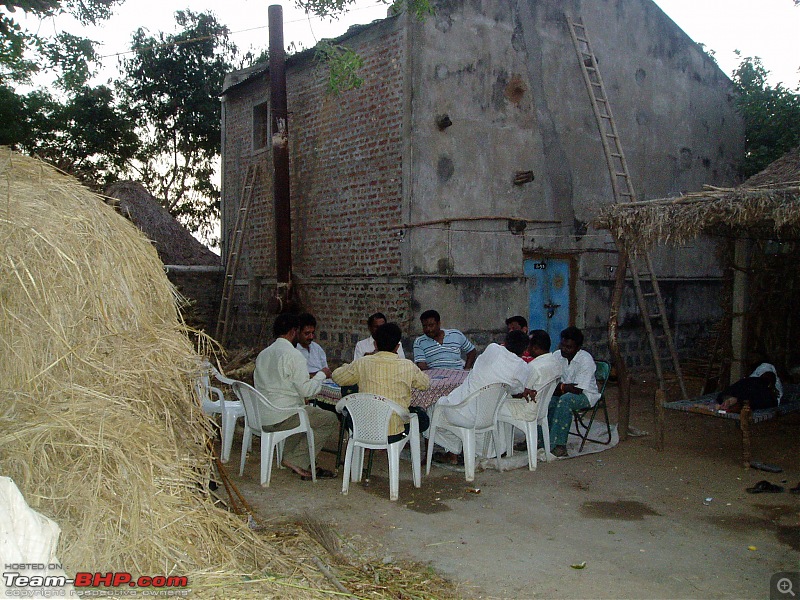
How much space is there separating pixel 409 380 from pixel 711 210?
3.58 meters

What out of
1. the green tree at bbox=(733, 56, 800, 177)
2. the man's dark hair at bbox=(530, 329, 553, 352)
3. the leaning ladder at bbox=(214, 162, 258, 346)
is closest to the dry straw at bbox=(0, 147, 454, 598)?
the man's dark hair at bbox=(530, 329, 553, 352)

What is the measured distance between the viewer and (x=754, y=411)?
24.3 ft

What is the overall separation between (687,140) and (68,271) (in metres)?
12.8

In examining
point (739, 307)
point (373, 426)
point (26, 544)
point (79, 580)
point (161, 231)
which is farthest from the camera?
point (161, 231)

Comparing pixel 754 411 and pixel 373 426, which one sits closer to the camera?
pixel 373 426

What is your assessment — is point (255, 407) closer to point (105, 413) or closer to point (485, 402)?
point (485, 402)

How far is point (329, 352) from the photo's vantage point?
36.6 ft

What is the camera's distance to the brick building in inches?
387

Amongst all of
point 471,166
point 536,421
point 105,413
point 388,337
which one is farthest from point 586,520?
point 471,166

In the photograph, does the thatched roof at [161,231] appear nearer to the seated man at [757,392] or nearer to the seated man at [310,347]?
the seated man at [310,347]

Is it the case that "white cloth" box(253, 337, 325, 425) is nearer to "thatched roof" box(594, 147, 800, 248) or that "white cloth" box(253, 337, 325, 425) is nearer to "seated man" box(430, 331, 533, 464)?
"seated man" box(430, 331, 533, 464)

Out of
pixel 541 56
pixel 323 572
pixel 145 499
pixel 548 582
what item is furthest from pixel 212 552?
pixel 541 56

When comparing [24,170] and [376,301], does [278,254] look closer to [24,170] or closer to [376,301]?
[376,301]

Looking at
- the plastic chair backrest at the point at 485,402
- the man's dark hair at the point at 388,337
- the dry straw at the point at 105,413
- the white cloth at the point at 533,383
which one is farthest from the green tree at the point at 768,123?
the dry straw at the point at 105,413
